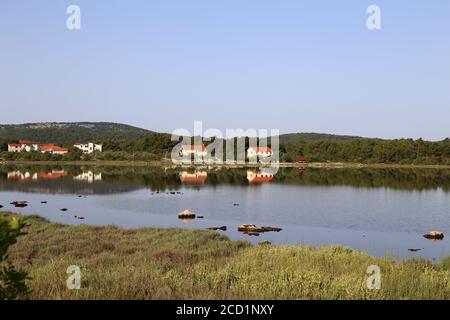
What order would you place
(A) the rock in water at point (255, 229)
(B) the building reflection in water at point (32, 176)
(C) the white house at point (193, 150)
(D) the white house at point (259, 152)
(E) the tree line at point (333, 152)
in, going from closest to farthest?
(A) the rock in water at point (255, 229)
(B) the building reflection in water at point (32, 176)
(E) the tree line at point (333, 152)
(C) the white house at point (193, 150)
(D) the white house at point (259, 152)

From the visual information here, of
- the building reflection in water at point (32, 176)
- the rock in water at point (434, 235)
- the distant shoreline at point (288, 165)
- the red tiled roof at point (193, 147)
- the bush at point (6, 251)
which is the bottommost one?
the rock in water at point (434, 235)

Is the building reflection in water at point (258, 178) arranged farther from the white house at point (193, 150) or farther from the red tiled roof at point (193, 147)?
the red tiled roof at point (193, 147)

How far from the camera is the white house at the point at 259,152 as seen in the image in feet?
513

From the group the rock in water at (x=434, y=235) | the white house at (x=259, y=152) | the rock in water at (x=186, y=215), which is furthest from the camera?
the white house at (x=259, y=152)

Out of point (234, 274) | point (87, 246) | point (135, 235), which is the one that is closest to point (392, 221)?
point (135, 235)

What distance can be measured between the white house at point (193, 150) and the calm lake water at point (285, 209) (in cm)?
8018

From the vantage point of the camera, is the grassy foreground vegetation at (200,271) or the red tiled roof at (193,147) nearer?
the grassy foreground vegetation at (200,271)

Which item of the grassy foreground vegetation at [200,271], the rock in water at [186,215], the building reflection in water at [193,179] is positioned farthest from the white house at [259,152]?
the grassy foreground vegetation at [200,271]

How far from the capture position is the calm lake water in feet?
102

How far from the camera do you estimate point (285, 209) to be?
4616 cm

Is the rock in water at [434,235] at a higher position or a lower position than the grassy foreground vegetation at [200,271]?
lower

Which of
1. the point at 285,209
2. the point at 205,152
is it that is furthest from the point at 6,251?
the point at 205,152

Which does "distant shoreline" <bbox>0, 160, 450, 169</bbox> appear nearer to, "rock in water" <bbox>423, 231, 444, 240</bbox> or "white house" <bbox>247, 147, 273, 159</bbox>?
"white house" <bbox>247, 147, 273, 159</bbox>

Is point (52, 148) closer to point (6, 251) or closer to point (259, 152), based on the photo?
point (259, 152)
